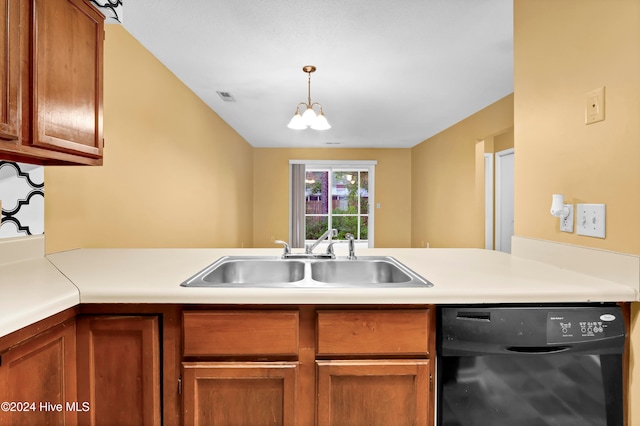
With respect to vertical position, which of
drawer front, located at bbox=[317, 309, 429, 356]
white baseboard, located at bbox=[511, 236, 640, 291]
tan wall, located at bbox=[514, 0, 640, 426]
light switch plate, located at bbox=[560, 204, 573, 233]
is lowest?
drawer front, located at bbox=[317, 309, 429, 356]

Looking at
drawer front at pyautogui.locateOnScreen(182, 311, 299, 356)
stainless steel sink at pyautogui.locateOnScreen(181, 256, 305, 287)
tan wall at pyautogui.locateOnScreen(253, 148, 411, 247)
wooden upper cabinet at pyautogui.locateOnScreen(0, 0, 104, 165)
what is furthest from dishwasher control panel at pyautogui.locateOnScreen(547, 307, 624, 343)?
tan wall at pyautogui.locateOnScreen(253, 148, 411, 247)

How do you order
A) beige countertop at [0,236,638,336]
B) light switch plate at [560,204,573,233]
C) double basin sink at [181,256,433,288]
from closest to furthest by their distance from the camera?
1. beige countertop at [0,236,638,336]
2. light switch plate at [560,204,573,233]
3. double basin sink at [181,256,433,288]

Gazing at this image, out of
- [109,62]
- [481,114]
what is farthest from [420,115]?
[109,62]

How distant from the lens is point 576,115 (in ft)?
4.13

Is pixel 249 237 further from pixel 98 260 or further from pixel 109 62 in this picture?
pixel 98 260

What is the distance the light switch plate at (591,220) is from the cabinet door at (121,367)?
1510 mm

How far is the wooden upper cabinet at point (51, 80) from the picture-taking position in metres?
1.01

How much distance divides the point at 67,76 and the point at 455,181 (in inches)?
187

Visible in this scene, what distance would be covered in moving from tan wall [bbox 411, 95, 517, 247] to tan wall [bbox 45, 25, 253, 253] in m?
3.35

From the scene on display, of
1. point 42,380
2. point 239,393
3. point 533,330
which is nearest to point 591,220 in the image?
point 533,330

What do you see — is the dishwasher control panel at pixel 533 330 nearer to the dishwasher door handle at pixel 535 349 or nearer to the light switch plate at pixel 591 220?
the dishwasher door handle at pixel 535 349

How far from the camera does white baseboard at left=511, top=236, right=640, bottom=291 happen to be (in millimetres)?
1039

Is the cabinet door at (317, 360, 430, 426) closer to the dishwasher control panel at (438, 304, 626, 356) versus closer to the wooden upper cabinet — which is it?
the dishwasher control panel at (438, 304, 626, 356)

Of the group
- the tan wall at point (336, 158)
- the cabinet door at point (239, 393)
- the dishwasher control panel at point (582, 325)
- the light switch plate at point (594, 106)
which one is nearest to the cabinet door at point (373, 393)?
the cabinet door at point (239, 393)
